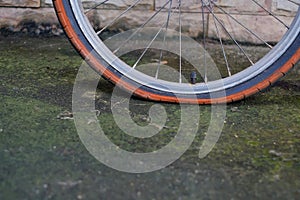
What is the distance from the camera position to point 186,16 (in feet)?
7.31

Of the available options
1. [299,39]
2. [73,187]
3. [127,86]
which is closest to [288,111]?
[299,39]

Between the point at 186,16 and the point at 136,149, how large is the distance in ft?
3.71

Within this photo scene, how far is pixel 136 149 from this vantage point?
123 centimetres

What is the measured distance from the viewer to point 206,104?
1.54 metres

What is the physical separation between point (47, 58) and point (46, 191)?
108cm

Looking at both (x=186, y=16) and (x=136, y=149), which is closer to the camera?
(x=136, y=149)

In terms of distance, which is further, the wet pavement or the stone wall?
the stone wall

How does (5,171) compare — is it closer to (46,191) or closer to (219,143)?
(46,191)

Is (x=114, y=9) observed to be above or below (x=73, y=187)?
below

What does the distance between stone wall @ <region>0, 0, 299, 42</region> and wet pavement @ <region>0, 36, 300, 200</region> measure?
1.64ft

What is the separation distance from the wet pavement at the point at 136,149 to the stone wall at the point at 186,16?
498mm

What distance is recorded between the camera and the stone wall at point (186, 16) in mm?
2176

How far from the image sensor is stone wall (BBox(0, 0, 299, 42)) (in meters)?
2.18

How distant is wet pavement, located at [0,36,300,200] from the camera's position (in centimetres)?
104
